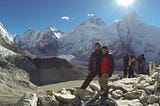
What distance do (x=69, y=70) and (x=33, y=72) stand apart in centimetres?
1369

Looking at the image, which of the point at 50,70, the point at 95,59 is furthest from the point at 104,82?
the point at 50,70

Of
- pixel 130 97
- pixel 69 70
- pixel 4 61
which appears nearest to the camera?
pixel 130 97

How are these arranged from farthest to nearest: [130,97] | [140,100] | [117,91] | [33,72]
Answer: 1. [33,72]
2. [117,91]
3. [130,97]
4. [140,100]

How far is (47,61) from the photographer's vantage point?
7919 centimetres

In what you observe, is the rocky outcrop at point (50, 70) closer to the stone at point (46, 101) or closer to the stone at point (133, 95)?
the stone at point (133, 95)

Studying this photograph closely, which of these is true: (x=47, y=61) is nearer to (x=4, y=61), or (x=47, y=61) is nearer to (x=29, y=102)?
(x=4, y=61)

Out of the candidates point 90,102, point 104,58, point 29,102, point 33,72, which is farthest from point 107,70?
point 33,72

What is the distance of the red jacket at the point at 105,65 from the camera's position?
36.5ft

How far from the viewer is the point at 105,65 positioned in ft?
36.6

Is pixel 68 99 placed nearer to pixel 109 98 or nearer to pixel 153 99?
pixel 109 98

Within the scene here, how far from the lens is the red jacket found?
36.5 feet

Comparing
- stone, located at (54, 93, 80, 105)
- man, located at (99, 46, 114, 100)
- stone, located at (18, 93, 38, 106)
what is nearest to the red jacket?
man, located at (99, 46, 114, 100)

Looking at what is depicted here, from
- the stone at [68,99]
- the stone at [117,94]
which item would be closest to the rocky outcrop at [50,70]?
the stone at [117,94]

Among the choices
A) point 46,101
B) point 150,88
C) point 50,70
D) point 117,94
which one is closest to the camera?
point 46,101
